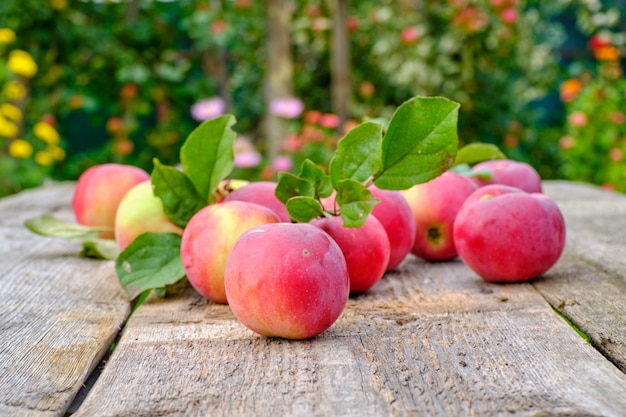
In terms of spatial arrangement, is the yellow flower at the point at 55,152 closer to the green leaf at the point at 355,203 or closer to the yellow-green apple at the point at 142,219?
the yellow-green apple at the point at 142,219

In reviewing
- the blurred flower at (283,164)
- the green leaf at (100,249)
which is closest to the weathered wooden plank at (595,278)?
the green leaf at (100,249)

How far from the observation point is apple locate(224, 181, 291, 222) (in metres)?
1.09

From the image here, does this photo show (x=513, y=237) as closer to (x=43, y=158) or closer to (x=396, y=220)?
(x=396, y=220)

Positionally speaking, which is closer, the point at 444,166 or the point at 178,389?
the point at 178,389

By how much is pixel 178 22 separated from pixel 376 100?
4.76 ft

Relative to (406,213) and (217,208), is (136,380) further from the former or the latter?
(406,213)

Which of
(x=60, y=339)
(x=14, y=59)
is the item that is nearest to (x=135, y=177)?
(x=60, y=339)

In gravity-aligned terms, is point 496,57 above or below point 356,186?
below

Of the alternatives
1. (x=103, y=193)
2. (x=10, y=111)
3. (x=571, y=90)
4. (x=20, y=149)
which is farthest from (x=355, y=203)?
(x=571, y=90)

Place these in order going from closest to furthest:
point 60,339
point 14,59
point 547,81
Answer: point 60,339
point 14,59
point 547,81

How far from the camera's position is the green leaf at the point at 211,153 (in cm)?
107

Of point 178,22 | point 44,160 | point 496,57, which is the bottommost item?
point 44,160

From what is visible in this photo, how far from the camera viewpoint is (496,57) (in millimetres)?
4906

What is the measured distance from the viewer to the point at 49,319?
0.95m
